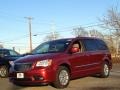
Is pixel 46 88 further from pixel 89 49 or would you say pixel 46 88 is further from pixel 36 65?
pixel 89 49

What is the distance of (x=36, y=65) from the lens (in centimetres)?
1218

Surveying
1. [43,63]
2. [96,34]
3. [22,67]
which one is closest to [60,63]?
[43,63]

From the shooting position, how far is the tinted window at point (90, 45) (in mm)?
14445

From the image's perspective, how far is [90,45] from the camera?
48.5ft

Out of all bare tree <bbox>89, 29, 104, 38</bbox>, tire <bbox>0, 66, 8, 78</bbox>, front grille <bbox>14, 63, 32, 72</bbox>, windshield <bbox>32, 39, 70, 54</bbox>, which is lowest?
tire <bbox>0, 66, 8, 78</bbox>

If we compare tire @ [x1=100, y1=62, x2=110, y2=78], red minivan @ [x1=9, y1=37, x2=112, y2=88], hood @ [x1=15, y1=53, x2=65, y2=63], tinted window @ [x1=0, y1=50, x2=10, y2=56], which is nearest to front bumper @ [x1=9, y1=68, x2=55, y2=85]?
red minivan @ [x1=9, y1=37, x2=112, y2=88]

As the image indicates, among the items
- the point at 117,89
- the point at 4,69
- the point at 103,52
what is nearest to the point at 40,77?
the point at 117,89

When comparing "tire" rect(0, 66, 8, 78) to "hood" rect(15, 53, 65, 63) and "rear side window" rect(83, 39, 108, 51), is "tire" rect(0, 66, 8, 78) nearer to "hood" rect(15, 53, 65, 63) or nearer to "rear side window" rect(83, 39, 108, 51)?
"rear side window" rect(83, 39, 108, 51)

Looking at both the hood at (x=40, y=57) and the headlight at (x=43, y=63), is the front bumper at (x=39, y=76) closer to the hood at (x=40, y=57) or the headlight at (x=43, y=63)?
the headlight at (x=43, y=63)

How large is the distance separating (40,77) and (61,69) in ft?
2.81

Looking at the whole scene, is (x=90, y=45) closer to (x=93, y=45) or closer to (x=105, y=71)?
(x=93, y=45)

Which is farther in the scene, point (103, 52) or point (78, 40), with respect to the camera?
point (103, 52)

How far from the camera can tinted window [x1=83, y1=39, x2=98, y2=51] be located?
14445 millimetres

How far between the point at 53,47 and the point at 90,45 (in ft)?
5.91
